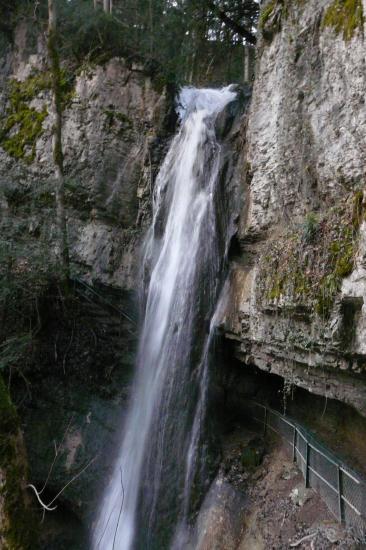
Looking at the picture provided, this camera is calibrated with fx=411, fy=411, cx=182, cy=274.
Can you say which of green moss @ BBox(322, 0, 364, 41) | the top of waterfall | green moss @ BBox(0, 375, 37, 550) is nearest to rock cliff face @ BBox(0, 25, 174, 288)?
the top of waterfall

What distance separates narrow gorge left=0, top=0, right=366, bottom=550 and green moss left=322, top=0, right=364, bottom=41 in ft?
0.12

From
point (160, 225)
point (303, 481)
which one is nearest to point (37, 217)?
point (160, 225)

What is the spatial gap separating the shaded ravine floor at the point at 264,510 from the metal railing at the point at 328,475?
157 millimetres

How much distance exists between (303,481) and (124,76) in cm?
1041

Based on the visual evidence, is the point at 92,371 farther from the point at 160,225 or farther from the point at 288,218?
the point at 288,218

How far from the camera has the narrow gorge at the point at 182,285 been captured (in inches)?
213

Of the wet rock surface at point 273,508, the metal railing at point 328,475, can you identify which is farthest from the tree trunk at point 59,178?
the metal railing at point 328,475

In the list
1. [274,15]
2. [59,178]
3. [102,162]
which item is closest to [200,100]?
[102,162]

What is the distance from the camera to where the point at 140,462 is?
8.09 metres

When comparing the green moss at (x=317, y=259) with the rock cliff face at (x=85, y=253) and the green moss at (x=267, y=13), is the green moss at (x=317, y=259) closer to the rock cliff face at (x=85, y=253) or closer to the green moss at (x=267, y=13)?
the green moss at (x=267, y=13)

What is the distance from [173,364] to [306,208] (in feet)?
12.9

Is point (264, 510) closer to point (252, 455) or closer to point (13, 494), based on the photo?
point (252, 455)

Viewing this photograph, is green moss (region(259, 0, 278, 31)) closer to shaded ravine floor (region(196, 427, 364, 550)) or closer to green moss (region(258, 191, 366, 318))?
green moss (region(258, 191, 366, 318))

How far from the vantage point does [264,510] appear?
6.47 meters
